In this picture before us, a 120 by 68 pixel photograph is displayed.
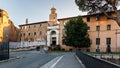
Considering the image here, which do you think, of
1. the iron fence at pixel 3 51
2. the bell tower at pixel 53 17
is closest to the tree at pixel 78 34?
the bell tower at pixel 53 17

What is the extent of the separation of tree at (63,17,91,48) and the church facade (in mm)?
3270

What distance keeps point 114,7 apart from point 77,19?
24.8 metres

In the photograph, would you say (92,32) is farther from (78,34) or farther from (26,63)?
(26,63)

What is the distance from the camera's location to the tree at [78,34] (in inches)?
2581

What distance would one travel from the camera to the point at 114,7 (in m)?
44.6

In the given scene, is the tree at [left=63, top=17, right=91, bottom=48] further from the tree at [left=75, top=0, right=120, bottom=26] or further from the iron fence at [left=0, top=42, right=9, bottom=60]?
the iron fence at [left=0, top=42, right=9, bottom=60]

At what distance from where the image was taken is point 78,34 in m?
66.5

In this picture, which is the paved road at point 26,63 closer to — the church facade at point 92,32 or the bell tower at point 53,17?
the church facade at point 92,32

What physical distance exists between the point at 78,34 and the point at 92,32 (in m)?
6.04

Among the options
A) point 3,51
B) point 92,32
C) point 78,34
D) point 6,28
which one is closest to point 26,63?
point 3,51

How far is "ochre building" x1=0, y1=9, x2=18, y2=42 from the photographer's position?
3162 inches

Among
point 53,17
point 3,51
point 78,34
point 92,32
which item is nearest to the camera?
point 3,51

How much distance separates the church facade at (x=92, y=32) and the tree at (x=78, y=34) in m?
3.27

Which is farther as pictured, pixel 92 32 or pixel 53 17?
pixel 53 17
